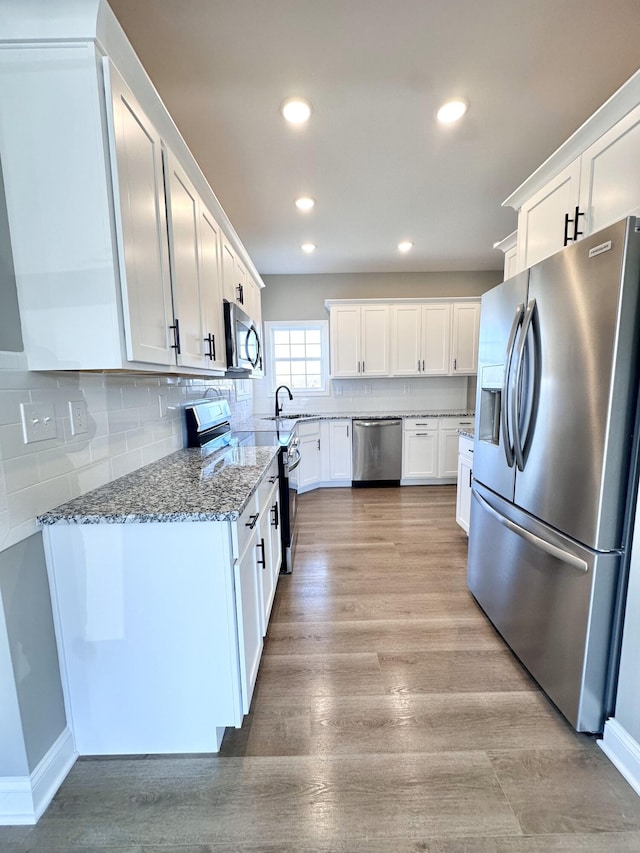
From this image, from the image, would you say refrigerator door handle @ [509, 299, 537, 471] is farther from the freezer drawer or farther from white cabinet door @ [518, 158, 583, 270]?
white cabinet door @ [518, 158, 583, 270]

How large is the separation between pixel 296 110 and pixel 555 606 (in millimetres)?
2661

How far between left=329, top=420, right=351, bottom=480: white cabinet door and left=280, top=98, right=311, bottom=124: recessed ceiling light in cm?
301

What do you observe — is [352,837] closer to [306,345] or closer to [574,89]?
[574,89]

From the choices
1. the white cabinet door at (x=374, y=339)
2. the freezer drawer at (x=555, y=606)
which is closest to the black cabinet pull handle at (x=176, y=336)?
the freezer drawer at (x=555, y=606)

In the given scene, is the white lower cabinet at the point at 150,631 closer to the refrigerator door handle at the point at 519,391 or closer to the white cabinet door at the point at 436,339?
the refrigerator door handle at the point at 519,391

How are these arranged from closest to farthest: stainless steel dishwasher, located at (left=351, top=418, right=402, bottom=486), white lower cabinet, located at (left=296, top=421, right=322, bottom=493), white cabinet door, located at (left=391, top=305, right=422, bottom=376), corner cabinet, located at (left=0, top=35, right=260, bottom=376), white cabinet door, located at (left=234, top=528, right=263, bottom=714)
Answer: corner cabinet, located at (left=0, top=35, right=260, bottom=376), white cabinet door, located at (left=234, top=528, right=263, bottom=714), white lower cabinet, located at (left=296, top=421, right=322, bottom=493), stainless steel dishwasher, located at (left=351, top=418, right=402, bottom=486), white cabinet door, located at (left=391, top=305, right=422, bottom=376)

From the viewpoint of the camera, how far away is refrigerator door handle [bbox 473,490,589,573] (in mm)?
1277

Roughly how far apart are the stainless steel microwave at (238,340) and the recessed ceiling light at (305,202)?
42.1 inches

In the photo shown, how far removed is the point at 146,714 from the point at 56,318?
1375 mm

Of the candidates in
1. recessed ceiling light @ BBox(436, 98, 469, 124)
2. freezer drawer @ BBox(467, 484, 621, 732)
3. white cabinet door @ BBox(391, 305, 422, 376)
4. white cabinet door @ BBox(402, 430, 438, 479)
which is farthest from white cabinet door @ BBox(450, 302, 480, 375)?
freezer drawer @ BBox(467, 484, 621, 732)

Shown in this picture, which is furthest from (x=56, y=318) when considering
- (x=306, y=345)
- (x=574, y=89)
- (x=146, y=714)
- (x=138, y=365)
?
(x=306, y=345)

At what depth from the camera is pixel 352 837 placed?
3.38 feet

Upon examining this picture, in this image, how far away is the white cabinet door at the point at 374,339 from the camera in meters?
4.52

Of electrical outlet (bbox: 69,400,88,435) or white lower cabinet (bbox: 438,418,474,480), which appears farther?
white lower cabinet (bbox: 438,418,474,480)
